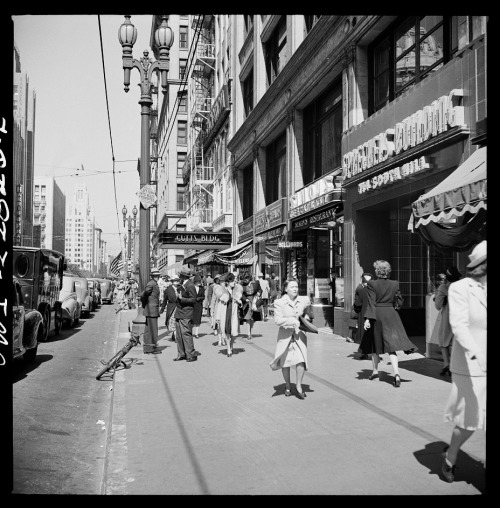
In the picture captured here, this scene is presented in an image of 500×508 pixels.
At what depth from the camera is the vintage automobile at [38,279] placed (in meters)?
16.8

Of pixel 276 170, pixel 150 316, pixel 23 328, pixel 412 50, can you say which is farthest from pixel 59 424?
pixel 276 170

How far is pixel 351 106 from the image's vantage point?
17297 mm

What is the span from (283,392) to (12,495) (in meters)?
5.03

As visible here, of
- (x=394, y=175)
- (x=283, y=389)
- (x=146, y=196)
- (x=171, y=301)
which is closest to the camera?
(x=283, y=389)

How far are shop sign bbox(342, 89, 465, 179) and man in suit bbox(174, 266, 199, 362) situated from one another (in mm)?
5391

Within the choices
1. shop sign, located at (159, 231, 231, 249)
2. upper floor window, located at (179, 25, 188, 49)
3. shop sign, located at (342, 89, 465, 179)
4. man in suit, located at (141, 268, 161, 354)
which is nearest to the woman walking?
shop sign, located at (342, 89, 465, 179)

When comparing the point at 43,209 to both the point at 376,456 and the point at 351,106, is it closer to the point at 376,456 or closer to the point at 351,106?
the point at 351,106

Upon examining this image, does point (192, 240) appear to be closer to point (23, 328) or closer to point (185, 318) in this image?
point (185, 318)

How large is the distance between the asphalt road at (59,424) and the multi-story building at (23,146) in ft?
35.3

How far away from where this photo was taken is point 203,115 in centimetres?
4688

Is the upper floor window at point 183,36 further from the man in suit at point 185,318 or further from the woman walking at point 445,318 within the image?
the woman walking at point 445,318

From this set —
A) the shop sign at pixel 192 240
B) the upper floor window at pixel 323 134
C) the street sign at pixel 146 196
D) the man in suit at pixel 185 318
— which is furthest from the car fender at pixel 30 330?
the shop sign at pixel 192 240

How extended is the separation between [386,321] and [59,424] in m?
4.91
